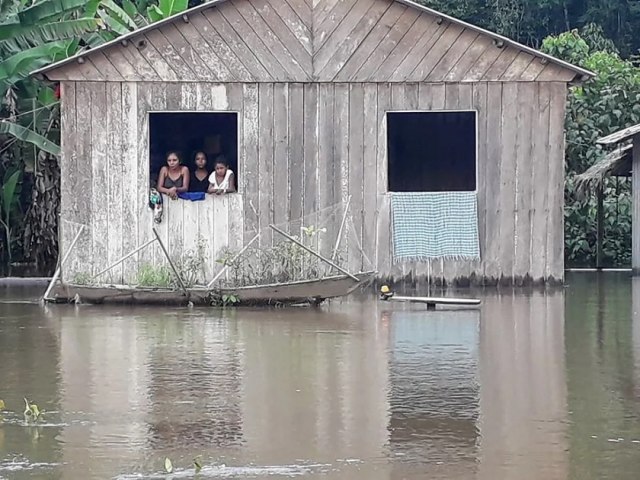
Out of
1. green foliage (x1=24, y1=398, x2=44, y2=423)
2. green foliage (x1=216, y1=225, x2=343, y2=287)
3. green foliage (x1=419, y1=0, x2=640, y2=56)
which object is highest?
green foliage (x1=419, y1=0, x2=640, y2=56)

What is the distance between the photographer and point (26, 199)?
22641 mm

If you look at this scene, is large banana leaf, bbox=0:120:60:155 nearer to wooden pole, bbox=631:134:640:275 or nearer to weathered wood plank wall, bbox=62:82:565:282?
weathered wood plank wall, bbox=62:82:565:282

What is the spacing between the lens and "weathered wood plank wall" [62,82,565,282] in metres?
16.9

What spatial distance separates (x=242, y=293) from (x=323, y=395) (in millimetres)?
6109

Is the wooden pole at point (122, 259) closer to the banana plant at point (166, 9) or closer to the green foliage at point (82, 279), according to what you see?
the green foliage at point (82, 279)

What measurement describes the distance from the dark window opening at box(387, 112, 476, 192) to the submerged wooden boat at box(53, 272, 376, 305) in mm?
7090

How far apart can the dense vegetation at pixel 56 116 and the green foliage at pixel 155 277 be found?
373 centimetres

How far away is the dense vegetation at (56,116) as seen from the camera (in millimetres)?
18266

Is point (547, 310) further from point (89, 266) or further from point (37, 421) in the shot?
point (37, 421)

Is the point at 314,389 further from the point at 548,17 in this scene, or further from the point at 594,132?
the point at 548,17

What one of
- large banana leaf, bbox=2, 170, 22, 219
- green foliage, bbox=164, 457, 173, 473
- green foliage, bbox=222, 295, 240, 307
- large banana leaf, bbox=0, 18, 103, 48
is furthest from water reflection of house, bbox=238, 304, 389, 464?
large banana leaf, bbox=2, 170, 22, 219

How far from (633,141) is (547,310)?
728cm

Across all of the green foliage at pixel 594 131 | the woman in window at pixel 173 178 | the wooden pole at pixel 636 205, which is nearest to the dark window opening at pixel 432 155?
the wooden pole at pixel 636 205

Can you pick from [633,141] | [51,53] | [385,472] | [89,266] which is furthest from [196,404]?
[633,141]
